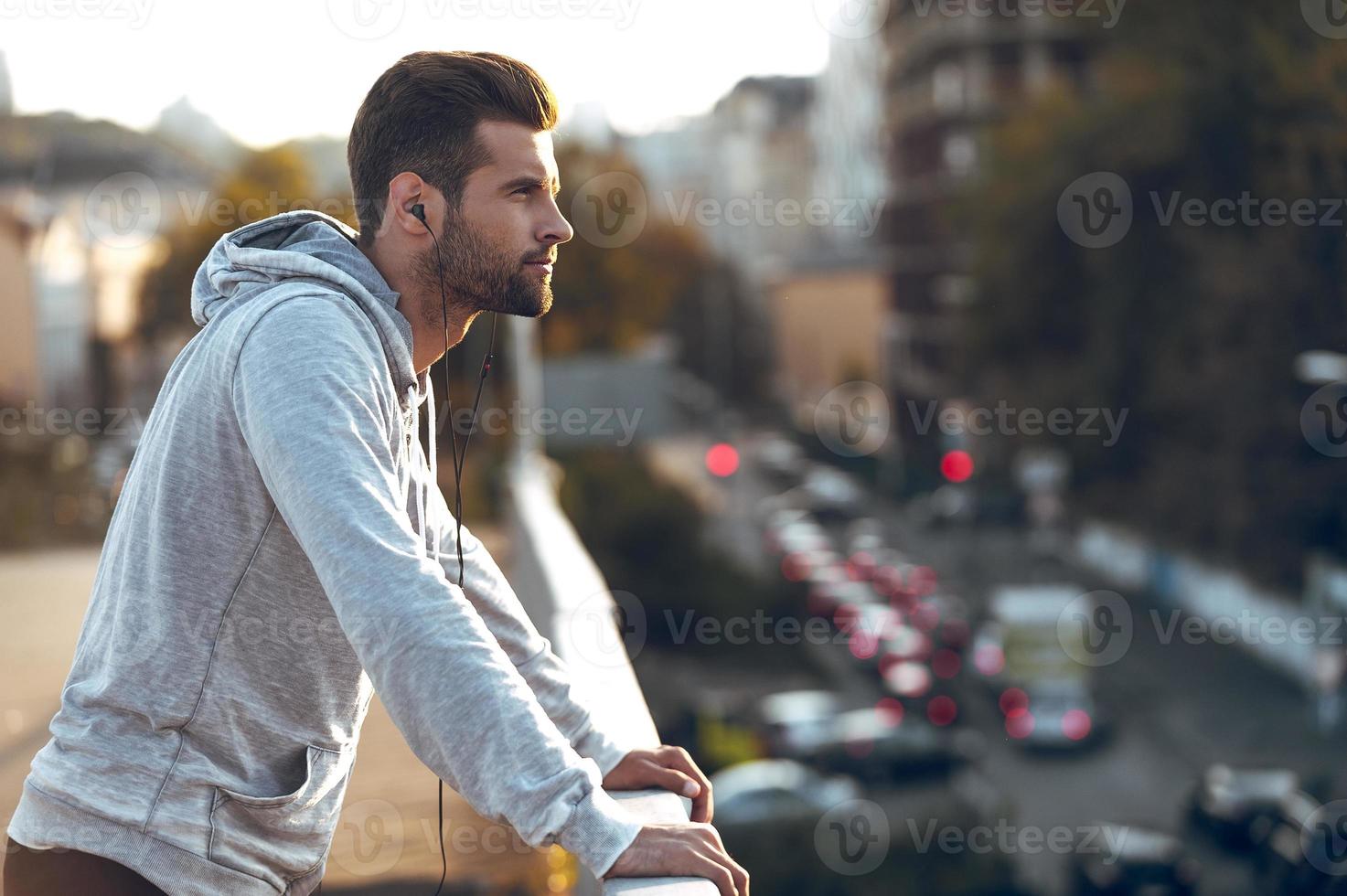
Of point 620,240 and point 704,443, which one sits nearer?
point 620,240

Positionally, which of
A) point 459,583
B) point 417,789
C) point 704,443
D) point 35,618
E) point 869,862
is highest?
point 459,583

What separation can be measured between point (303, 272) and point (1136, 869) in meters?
14.6

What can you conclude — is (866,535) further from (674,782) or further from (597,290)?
(674,782)

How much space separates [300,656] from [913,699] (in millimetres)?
21909

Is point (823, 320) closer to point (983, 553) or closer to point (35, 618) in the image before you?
→ point (983, 553)

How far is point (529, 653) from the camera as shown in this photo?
2271mm

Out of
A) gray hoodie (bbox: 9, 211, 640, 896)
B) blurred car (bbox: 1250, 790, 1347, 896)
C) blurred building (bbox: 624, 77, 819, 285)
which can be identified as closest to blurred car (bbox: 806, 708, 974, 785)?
blurred car (bbox: 1250, 790, 1347, 896)

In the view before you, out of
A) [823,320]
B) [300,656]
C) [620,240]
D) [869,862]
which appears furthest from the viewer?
[823,320]

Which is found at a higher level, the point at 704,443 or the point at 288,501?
the point at 288,501

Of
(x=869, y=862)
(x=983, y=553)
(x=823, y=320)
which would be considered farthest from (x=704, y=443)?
(x=869, y=862)

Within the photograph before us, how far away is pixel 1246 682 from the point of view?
2405 centimetres

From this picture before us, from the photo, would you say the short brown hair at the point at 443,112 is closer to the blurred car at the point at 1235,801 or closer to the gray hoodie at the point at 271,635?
the gray hoodie at the point at 271,635

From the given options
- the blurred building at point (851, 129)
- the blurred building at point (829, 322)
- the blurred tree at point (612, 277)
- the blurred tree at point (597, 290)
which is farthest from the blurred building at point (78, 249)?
the blurred building at point (851, 129)

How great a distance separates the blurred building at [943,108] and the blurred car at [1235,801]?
24908mm
